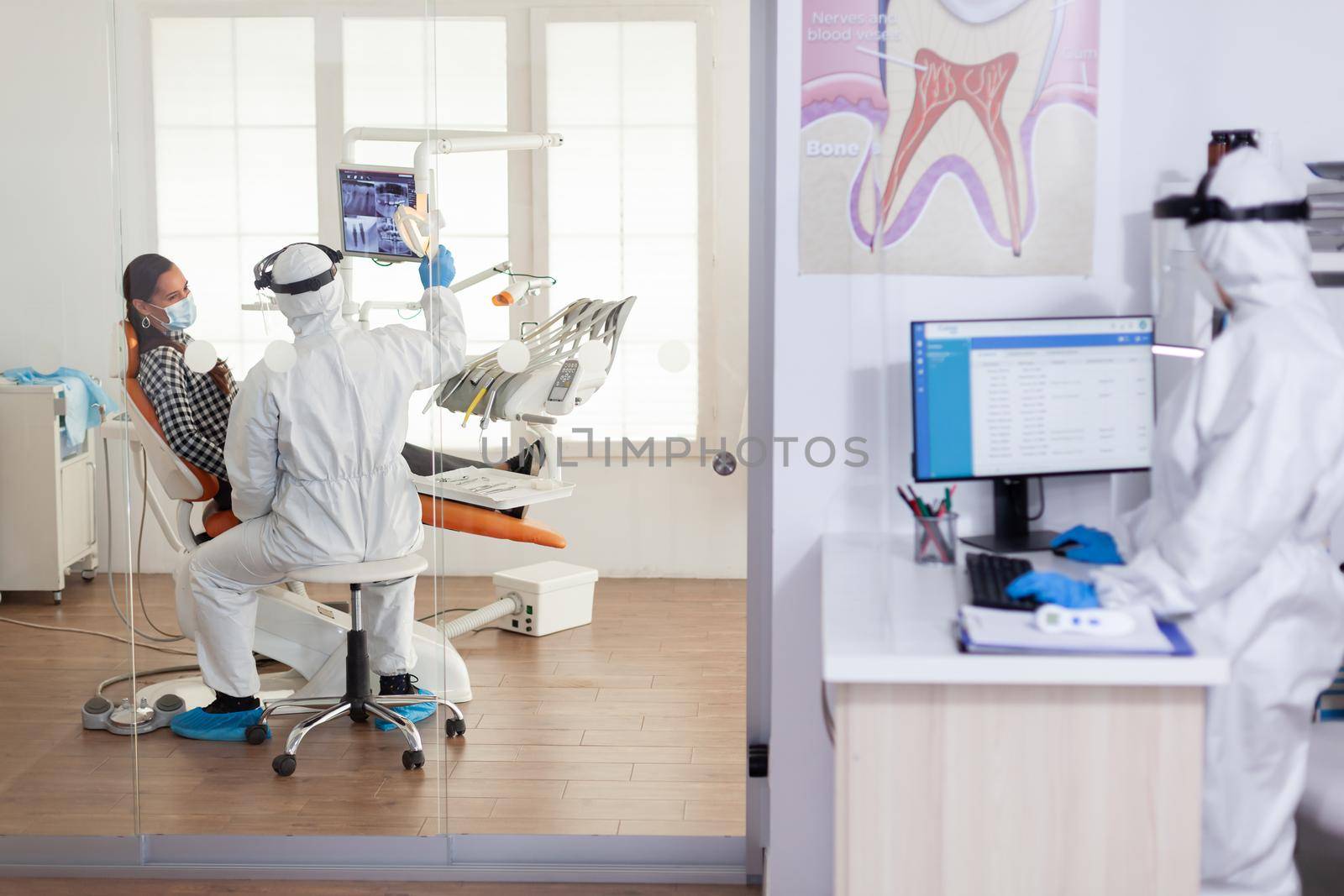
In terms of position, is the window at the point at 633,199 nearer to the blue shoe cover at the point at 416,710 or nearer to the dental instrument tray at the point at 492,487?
the dental instrument tray at the point at 492,487

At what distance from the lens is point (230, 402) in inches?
96.4

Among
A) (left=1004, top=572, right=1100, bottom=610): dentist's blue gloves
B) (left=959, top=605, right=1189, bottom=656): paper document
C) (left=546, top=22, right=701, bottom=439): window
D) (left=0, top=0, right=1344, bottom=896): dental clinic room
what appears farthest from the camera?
(left=546, top=22, right=701, bottom=439): window

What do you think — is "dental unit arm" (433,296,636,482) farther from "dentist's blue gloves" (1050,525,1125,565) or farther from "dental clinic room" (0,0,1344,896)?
"dentist's blue gloves" (1050,525,1125,565)

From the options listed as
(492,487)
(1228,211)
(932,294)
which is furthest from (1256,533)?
(492,487)

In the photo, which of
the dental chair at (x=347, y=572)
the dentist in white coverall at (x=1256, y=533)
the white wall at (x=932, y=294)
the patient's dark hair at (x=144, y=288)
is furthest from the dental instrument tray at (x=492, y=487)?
the dentist in white coverall at (x=1256, y=533)

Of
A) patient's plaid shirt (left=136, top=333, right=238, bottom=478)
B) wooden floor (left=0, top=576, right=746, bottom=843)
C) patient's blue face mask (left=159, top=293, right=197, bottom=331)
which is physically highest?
patient's blue face mask (left=159, top=293, right=197, bottom=331)

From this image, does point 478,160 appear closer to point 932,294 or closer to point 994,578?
point 932,294

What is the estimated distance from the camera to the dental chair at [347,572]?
2.43 meters

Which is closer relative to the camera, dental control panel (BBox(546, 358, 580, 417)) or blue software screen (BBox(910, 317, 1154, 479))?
blue software screen (BBox(910, 317, 1154, 479))

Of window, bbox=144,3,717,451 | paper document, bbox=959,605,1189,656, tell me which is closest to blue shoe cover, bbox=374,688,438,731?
window, bbox=144,3,717,451

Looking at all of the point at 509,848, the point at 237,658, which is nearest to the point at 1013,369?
the point at 509,848

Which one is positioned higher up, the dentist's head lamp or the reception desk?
the dentist's head lamp

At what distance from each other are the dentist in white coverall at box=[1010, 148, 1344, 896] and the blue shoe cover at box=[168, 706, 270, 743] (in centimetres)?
167

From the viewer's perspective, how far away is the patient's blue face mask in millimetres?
2480
